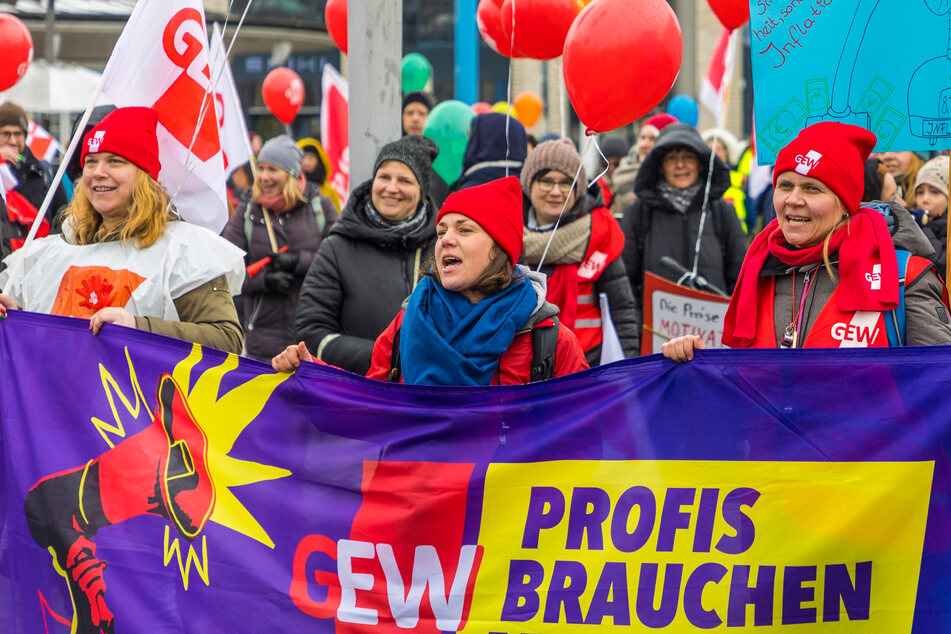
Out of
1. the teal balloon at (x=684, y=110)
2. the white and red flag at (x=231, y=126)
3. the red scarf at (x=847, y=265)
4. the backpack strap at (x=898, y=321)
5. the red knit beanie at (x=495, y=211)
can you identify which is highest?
the teal balloon at (x=684, y=110)

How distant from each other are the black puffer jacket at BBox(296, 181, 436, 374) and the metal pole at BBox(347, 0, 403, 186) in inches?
33.2

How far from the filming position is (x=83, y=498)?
3.58 metres

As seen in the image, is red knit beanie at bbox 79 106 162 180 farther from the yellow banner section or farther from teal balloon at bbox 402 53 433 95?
teal balloon at bbox 402 53 433 95

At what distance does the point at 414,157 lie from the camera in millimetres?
4609

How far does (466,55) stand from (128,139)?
40.1 ft

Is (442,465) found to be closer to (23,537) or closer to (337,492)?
(337,492)

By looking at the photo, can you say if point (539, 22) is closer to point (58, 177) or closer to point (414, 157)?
point (414, 157)

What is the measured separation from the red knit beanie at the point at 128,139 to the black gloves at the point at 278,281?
2.48 m

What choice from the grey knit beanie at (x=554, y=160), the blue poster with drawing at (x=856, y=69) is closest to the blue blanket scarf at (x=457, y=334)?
the blue poster with drawing at (x=856, y=69)

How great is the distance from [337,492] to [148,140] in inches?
58.7

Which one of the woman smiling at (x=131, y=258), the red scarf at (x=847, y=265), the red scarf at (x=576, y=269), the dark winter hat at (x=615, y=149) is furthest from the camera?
the dark winter hat at (x=615, y=149)

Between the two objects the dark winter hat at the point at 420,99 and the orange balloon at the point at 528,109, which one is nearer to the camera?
the dark winter hat at the point at 420,99

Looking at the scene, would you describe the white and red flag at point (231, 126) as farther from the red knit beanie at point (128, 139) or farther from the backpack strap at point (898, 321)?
the backpack strap at point (898, 321)

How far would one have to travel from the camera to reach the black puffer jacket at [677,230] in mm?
6465
